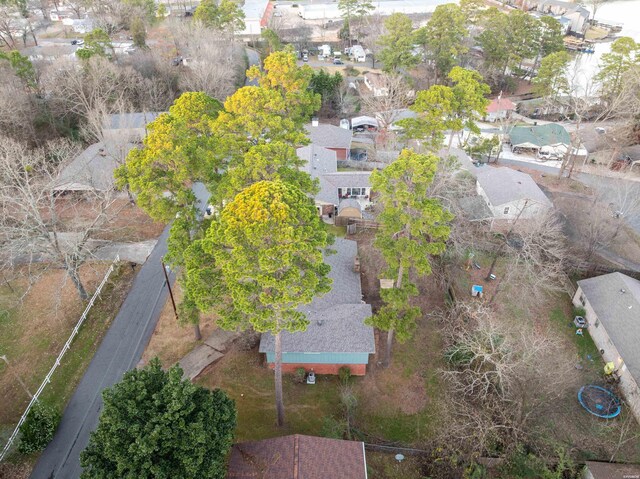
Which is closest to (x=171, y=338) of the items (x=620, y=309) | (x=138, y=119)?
(x=620, y=309)

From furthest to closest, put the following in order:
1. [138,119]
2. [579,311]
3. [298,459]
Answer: [138,119], [579,311], [298,459]

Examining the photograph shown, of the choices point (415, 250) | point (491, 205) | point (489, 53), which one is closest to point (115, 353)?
point (415, 250)

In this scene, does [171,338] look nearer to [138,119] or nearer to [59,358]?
[59,358]

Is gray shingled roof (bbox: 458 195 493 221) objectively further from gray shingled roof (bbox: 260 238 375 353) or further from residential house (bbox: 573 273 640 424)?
gray shingled roof (bbox: 260 238 375 353)

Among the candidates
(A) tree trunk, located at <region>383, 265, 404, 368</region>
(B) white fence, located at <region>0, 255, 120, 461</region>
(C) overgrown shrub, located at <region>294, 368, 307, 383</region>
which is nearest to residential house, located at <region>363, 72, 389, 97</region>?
(A) tree trunk, located at <region>383, 265, 404, 368</region>

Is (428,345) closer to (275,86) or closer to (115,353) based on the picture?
(115,353)

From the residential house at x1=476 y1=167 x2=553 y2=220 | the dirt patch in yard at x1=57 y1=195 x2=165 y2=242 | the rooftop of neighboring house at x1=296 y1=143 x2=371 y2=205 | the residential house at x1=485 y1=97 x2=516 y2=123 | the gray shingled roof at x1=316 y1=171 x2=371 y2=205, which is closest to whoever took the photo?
the dirt patch in yard at x1=57 y1=195 x2=165 y2=242
